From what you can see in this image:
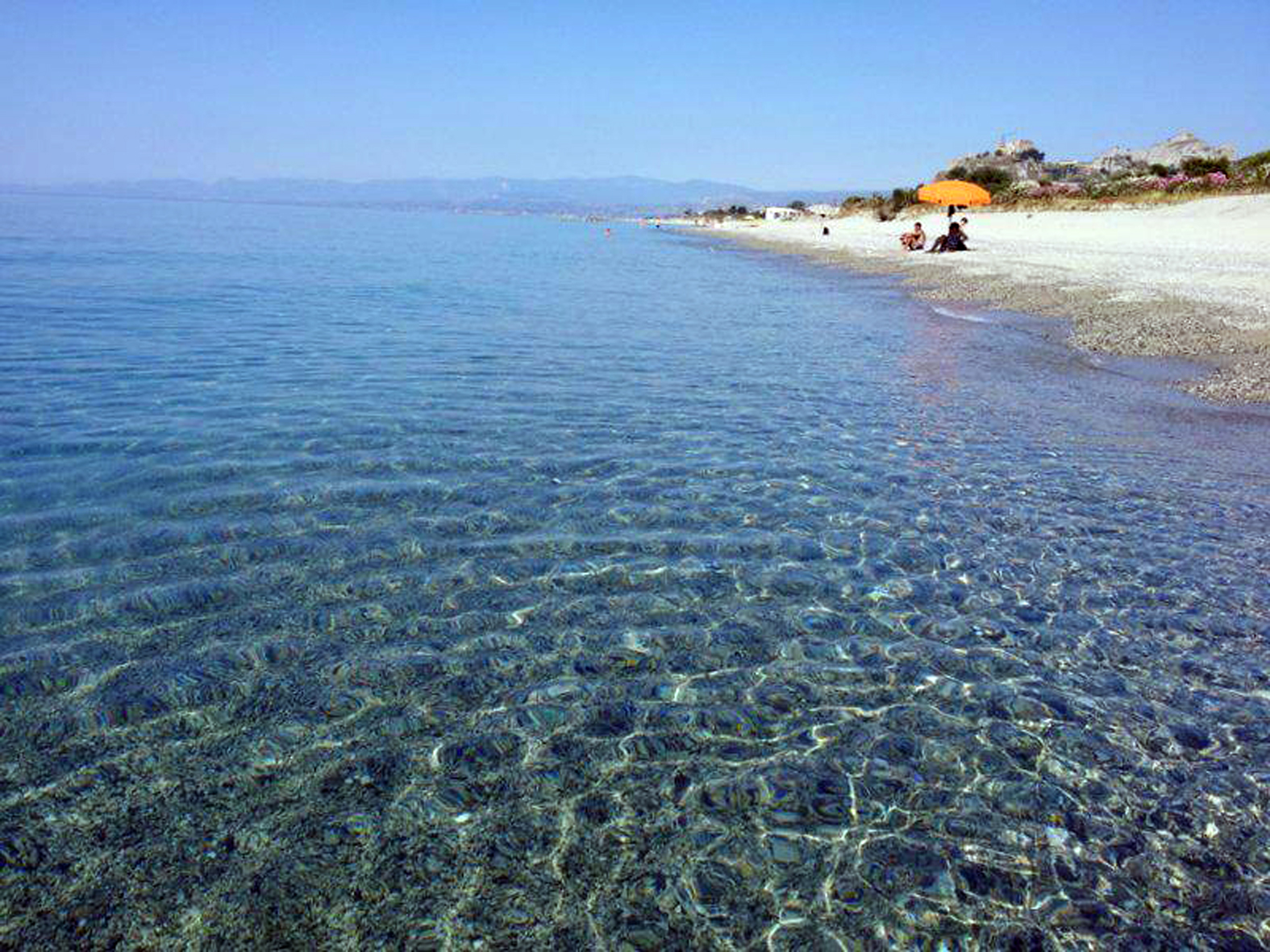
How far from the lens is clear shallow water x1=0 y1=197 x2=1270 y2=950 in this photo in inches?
154

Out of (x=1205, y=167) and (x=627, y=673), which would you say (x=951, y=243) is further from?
(x=627, y=673)

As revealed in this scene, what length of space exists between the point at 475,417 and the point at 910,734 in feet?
27.8

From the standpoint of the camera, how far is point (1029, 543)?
26.2ft

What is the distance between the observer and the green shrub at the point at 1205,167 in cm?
5509

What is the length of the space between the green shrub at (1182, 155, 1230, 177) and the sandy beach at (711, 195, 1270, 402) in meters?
9.04

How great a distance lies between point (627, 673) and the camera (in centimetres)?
569

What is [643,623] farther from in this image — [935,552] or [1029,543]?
[1029,543]

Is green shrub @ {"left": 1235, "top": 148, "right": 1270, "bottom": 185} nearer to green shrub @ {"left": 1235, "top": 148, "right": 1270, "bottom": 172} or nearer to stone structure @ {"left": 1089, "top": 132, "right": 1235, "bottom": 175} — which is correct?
green shrub @ {"left": 1235, "top": 148, "right": 1270, "bottom": 172}

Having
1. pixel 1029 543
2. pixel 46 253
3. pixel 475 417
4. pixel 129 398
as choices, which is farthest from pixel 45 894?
pixel 46 253

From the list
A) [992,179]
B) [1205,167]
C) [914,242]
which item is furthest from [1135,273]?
[992,179]

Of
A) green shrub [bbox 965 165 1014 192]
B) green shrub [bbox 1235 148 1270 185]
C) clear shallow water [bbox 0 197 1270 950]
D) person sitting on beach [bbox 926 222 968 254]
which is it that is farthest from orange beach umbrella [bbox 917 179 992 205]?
green shrub [bbox 965 165 1014 192]

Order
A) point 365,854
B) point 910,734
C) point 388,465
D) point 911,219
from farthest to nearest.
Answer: point 911,219
point 388,465
point 910,734
point 365,854

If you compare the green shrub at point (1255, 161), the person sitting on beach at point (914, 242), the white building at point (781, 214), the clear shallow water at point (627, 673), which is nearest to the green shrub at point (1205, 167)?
the green shrub at point (1255, 161)

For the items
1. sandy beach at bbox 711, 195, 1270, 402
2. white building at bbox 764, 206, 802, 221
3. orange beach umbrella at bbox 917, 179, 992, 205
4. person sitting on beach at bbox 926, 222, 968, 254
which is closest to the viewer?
sandy beach at bbox 711, 195, 1270, 402
